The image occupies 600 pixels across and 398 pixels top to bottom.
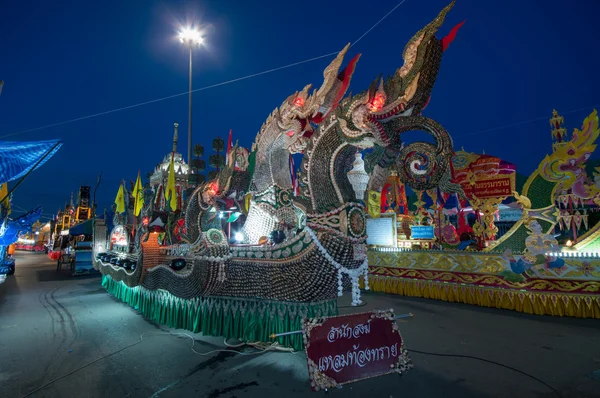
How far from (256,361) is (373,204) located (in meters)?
7.12

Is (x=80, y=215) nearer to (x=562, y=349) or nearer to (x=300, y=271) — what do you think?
(x=300, y=271)

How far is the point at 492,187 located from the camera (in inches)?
341

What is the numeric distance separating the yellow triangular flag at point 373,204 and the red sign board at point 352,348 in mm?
6717

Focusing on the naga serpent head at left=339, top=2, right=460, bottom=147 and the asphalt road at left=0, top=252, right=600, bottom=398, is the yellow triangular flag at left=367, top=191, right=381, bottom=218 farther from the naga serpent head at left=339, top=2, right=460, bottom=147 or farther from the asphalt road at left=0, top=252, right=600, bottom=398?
the naga serpent head at left=339, top=2, right=460, bottom=147

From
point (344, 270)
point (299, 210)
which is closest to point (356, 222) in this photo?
point (344, 270)

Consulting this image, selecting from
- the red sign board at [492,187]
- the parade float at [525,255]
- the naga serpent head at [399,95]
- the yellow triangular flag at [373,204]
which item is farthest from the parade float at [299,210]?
the red sign board at [492,187]

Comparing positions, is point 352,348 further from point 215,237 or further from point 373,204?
point 373,204

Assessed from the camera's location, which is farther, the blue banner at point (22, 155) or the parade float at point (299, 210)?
the blue banner at point (22, 155)

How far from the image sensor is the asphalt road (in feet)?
9.43

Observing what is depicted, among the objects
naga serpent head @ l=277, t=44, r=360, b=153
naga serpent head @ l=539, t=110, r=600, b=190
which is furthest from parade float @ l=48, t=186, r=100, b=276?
naga serpent head @ l=539, t=110, r=600, b=190

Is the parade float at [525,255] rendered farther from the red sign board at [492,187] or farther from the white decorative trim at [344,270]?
the white decorative trim at [344,270]

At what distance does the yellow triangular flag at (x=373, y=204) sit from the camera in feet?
31.9

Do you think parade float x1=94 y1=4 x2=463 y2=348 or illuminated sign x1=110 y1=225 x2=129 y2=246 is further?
illuminated sign x1=110 y1=225 x2=129 y2=246

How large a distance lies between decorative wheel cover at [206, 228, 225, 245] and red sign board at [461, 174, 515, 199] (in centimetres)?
778
